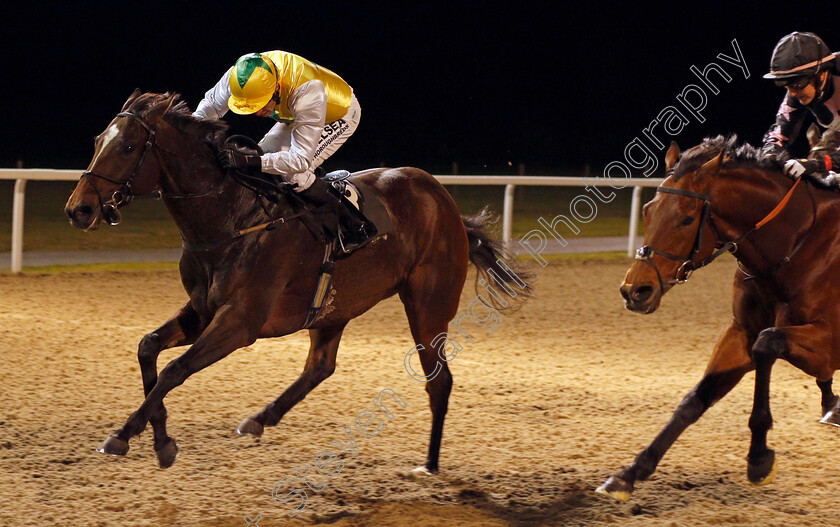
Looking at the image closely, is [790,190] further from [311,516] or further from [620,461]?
[311,516]

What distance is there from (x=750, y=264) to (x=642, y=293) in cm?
63

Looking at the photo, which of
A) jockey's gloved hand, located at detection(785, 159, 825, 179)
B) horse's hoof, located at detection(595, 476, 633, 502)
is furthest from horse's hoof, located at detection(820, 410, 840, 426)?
horse's hoof, located at detection(595, 476, 633, 502)

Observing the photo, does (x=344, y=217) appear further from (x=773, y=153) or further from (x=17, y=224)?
(x=17, y=224)

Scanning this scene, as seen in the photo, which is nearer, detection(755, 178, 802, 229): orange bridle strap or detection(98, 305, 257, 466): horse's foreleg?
detection(98, 305, 257, 466): horse's foreleg

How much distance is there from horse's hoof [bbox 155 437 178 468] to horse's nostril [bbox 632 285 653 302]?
6.69ft

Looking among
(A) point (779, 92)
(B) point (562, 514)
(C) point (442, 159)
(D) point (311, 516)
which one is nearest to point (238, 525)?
(D) point (311, 516)

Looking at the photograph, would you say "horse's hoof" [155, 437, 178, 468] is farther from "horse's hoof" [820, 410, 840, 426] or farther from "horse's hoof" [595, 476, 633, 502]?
"horse's hoof" [820, 410, 840, 426]

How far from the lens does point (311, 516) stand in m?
3.54

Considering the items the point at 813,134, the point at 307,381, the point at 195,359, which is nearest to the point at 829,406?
the point at 813,134

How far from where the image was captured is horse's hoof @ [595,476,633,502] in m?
3.76

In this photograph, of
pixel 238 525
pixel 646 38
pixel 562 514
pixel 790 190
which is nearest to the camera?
pixel 238 525

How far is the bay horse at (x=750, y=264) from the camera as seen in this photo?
3695mm

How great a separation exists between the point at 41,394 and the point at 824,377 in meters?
4.17

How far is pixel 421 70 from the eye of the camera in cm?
3412
